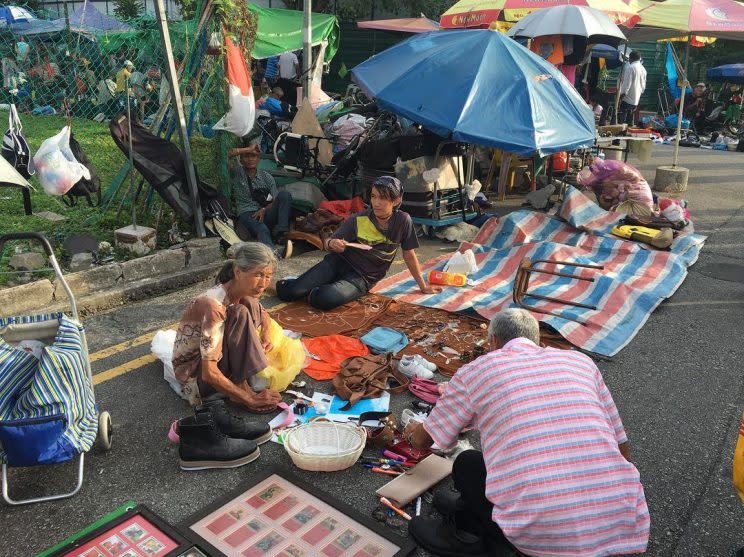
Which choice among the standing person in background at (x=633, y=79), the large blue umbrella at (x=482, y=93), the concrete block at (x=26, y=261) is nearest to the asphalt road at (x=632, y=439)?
the concrete block at (x=26, y=261)

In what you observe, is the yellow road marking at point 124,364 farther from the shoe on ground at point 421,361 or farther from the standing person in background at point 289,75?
the standing person in background at point 289,75

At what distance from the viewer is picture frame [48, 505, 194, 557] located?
268 centimetres

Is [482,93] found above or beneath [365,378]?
above

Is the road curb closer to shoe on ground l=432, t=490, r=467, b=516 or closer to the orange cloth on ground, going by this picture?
the orange cloth on ground

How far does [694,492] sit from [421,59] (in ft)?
17.9

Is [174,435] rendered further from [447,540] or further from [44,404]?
[447,540]

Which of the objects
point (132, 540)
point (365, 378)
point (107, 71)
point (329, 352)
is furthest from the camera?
point (107, 71)

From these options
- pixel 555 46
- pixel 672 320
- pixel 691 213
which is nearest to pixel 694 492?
pixel 672 320

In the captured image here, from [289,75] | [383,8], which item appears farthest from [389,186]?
[383,8]

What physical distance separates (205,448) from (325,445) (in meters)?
0.65

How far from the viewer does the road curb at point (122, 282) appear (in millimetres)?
5109

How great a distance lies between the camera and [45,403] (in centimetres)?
297

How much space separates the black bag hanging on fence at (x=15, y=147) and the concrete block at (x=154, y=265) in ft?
4.30

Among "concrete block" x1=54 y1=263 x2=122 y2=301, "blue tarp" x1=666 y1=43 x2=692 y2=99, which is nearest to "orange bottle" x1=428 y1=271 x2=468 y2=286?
"concrete block" x1=54 y1=263 x2=122 y2=301
